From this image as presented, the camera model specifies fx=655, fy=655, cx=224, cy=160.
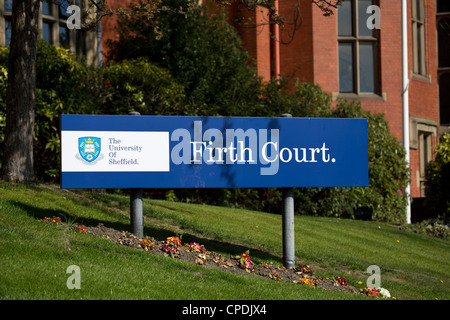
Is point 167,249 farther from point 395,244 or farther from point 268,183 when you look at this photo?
point 395,244

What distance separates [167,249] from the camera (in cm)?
856

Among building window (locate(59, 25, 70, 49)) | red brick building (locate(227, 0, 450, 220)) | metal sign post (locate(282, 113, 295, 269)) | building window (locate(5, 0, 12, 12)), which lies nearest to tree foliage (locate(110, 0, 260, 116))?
building window (locate(59, 25, 70, 49))

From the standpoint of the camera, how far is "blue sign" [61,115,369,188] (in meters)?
8.57

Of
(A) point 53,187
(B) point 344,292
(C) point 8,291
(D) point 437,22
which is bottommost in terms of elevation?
(B) point 344,292

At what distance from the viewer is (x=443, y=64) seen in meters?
27.3

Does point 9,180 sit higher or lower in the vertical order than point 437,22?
lower

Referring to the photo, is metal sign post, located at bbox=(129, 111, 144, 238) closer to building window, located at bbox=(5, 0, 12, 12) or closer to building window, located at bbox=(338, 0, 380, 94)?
building window, located at bbox=(5, 0, 12, 12)

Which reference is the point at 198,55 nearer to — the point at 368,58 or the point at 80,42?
the point at 80,42

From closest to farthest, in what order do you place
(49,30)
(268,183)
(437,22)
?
(268,183), (49,30), (437,22)

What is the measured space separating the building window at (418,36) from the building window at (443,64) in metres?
2.20

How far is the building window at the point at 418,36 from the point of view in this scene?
2427 cm

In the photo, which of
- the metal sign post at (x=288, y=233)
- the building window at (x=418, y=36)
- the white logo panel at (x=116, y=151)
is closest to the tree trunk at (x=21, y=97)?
the white logo panel at (x=116, y=151)

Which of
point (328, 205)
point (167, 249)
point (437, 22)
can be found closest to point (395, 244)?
point (328, 205)
